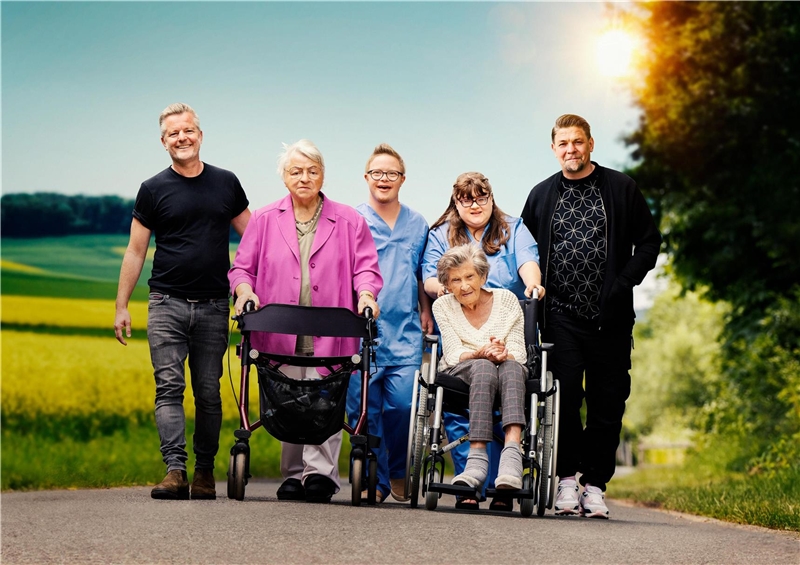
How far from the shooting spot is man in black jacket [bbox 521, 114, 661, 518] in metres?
5.78

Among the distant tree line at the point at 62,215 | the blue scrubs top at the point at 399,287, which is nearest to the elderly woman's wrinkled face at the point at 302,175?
the blue scrubs top at the point at 399,287

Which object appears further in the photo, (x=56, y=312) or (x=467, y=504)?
(x=56, y=312)

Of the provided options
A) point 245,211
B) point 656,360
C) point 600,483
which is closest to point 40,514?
point 245,211

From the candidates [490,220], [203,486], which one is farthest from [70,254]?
[490,220]

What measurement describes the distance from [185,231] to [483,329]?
1712 millimetres

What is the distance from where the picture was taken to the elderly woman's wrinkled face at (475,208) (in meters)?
6.00

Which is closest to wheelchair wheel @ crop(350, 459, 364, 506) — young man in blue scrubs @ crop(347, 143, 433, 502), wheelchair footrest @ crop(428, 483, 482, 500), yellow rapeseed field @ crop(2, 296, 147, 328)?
wheelchair footrest @ crop(428, 483, 482, 500)

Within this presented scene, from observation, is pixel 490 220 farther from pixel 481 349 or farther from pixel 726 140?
pixel 726 140

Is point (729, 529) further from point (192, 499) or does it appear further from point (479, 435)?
point (192, 499)

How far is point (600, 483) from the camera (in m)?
5.82

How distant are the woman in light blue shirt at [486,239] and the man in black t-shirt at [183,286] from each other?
1238 millimetres

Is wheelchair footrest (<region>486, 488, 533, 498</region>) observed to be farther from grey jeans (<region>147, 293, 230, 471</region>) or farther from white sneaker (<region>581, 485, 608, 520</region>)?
grey jeans (<region>147, 293, 230, 471</region>)

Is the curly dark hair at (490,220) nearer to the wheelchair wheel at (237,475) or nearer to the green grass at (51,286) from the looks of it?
the wheelchair wheel at (237,475)

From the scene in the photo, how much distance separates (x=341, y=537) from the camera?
13.5 feet
